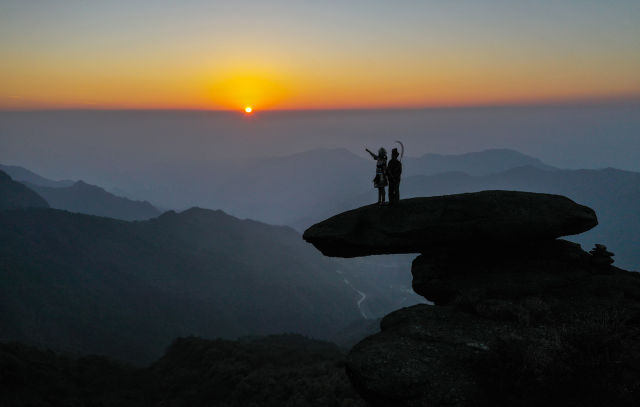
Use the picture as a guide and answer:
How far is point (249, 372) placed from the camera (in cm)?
4791

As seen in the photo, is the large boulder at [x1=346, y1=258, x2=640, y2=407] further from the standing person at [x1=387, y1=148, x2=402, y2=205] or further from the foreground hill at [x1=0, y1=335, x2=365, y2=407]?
the foreground hill at [x1=0, y1=335, x2=365, y2=407]

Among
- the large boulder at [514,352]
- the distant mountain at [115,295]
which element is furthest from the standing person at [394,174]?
the distant mountain at [115,295]

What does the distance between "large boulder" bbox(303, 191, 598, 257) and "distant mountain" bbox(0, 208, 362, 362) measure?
106 meters

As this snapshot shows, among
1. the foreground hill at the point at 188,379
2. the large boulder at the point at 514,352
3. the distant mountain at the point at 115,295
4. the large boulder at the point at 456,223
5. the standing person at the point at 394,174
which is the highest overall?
the standing person at the point at 394,174

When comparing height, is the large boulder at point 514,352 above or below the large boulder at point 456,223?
below

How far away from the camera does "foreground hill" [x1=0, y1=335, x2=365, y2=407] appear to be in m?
39.1

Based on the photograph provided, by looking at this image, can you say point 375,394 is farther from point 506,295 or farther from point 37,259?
point 37,259

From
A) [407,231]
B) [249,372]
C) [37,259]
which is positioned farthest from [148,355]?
[407,231]

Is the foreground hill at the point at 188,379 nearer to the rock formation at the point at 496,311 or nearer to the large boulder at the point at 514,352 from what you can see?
the rock formation at the point at 496,311

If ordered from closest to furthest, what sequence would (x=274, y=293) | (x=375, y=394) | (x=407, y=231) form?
(x=375, y=394) < (x=407, y=231) < (x=274, y=293)

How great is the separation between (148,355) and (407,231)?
116 m

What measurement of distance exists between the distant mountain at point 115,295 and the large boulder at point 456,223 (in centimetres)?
10590

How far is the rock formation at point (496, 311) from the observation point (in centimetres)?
1148

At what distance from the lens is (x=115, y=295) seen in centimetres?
14225
